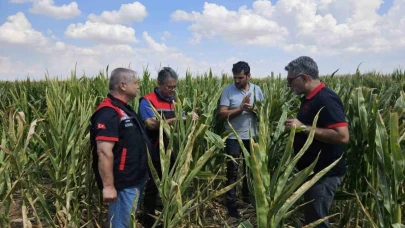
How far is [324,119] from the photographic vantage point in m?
2.44

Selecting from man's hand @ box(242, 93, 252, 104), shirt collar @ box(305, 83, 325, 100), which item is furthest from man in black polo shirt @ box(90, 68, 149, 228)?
man's hand @ box(242, 93, 252, 104)

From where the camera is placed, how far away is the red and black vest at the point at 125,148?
2.44 meters

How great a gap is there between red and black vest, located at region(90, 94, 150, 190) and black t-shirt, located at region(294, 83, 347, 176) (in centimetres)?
107

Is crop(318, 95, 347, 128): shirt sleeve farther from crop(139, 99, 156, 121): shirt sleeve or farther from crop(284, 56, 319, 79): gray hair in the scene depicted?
crop(139, 99, 156, 121): shirt sleeve

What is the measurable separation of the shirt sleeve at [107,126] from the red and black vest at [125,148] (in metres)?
0.04

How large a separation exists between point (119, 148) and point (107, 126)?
0.57 ft

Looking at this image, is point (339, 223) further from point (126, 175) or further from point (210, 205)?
point (126, 175)

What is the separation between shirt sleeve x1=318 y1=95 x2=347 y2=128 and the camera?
94.7 inches

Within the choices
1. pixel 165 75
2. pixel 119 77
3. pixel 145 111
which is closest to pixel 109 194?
pixel 119 77

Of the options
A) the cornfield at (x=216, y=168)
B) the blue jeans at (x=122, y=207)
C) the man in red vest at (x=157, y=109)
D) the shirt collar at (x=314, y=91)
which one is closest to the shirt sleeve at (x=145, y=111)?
the man in red vest at (x=157, y=109)

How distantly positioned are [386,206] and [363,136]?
0.95 metres

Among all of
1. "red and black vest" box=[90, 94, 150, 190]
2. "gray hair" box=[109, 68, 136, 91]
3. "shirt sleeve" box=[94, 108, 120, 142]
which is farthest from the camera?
"gray hair" box=[109, 68, 136, 91]

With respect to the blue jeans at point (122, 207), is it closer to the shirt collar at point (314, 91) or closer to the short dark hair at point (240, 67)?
the shirt collar at point (314, 91)

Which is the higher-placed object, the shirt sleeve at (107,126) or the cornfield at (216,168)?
the shirt sleeve at (107,126)
